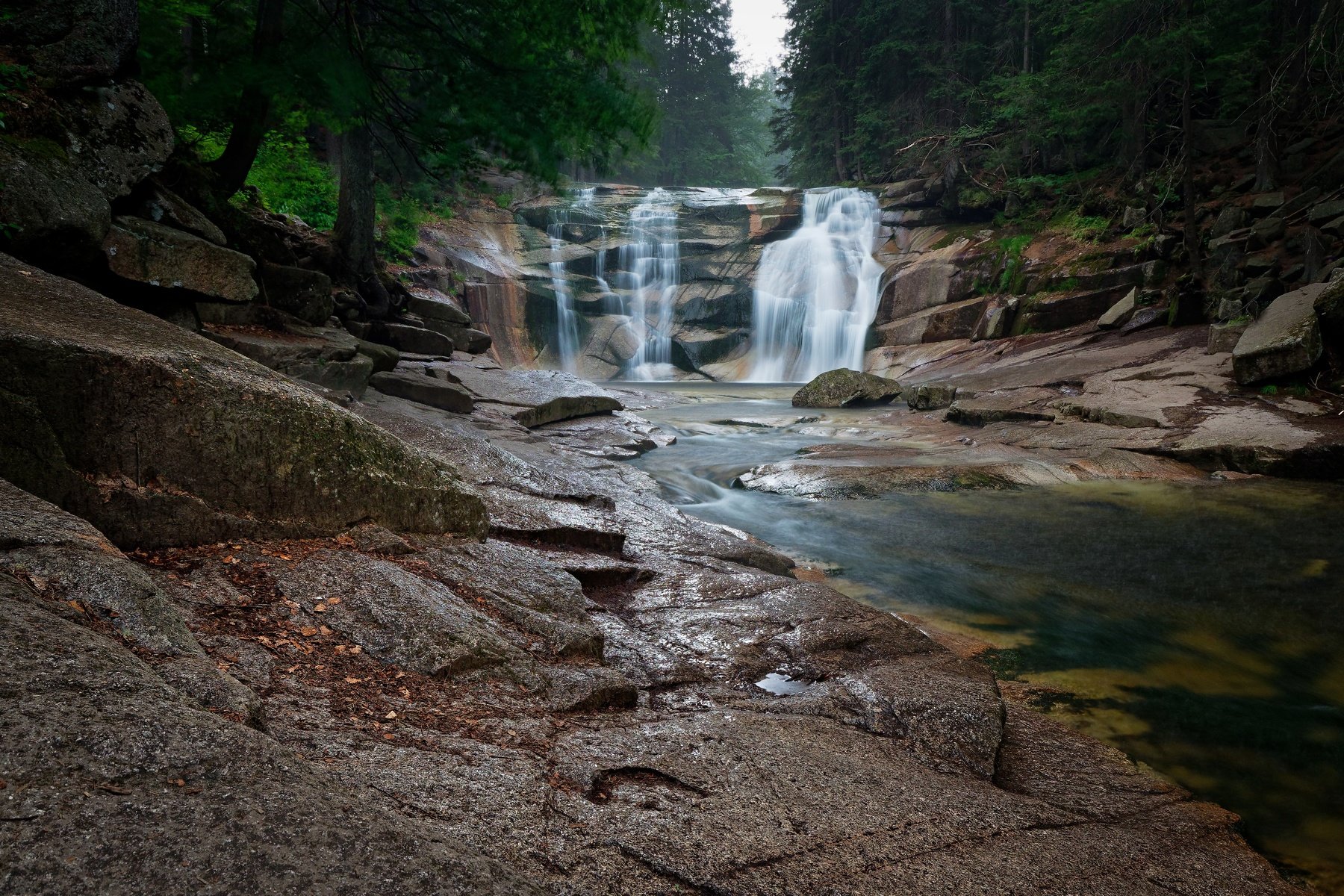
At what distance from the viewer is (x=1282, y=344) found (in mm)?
11219

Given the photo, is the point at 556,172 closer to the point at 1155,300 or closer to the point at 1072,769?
the point at 1072,769

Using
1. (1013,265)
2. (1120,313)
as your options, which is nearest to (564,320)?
(1013,265)

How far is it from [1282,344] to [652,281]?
19847 mm

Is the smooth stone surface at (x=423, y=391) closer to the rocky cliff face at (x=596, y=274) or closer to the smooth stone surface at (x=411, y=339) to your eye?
the smooth stone surface at (x=411, y=339)

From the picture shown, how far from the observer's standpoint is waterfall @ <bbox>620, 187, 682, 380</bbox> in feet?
85.8

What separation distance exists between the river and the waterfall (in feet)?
49.1

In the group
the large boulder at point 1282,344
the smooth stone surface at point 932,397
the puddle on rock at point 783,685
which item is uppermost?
the large boulder at point 1282,344

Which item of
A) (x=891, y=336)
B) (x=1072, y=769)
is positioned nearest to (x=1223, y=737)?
(x=1072, y=769)

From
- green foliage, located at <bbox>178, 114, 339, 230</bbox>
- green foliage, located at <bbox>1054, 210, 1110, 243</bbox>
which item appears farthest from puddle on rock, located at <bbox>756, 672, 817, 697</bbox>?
green foliage, located at <bbox>1054, 210, 1110, 243</bbox>

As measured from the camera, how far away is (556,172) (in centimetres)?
821

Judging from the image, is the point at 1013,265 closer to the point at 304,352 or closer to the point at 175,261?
the point at 304,352

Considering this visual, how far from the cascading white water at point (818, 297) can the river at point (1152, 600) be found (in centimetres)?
1376

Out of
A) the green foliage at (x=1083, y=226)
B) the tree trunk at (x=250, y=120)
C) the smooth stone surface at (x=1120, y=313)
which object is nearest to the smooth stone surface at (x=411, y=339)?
the tree trunk at (x=250, y=120)

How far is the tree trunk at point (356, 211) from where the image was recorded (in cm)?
1108
